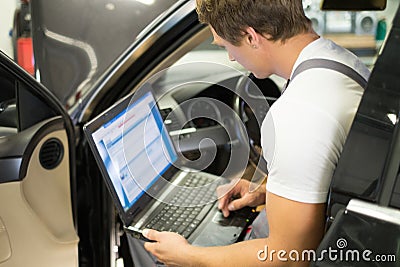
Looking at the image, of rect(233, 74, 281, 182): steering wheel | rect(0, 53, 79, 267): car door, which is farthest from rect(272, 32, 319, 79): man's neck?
rect(233, 74, 281, 182): steering wheel

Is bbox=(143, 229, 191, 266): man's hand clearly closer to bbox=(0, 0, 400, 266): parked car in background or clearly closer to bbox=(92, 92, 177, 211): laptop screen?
bbox=(92, 92, 177, 211): laptop screen

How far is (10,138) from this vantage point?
4.53 ft

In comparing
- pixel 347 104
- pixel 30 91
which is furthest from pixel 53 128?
pixel 347 104

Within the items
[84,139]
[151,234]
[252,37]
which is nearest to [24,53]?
[84,139]

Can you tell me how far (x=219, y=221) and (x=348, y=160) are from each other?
576 millimetres

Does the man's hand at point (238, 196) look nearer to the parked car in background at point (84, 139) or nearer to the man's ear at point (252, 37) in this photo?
the parked car in background at point (84, 139)

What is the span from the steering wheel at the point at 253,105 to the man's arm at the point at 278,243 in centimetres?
A: 73

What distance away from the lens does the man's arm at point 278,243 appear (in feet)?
3.64

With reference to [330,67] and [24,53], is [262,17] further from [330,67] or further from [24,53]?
[24,53]

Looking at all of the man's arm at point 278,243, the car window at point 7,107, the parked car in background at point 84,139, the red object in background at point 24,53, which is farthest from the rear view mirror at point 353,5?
the red object in background at point 24,53

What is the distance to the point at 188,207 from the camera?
1.58 metres

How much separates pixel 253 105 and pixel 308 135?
1167 mm

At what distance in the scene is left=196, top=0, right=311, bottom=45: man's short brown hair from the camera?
123 cm

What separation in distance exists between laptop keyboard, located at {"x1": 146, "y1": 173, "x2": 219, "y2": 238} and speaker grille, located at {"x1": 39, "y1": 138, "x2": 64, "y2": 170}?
11.2 inches
